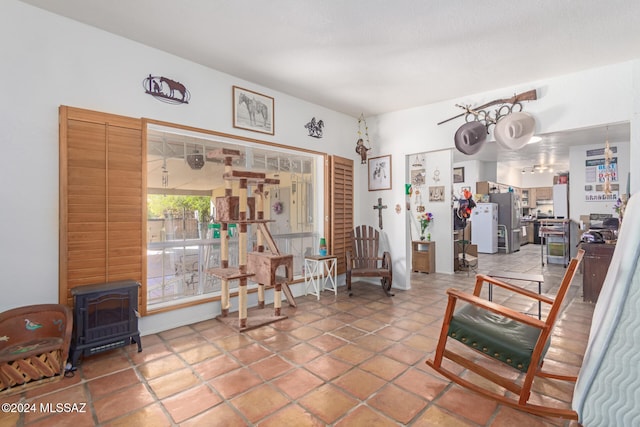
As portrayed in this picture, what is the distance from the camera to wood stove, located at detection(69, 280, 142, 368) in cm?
241

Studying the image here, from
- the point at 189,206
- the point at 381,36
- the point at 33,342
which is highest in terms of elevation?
the point at 381,36

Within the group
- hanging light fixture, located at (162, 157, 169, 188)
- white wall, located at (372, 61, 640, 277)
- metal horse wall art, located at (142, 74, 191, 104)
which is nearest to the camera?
metal horse wall art, located at (142, 74, 191, 104)

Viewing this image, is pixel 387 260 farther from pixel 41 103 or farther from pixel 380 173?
pixel 41 103

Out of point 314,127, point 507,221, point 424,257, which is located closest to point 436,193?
point 424,257

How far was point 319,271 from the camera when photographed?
454 cm

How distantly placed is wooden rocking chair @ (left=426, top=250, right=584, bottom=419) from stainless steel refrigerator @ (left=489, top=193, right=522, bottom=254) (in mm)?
7166

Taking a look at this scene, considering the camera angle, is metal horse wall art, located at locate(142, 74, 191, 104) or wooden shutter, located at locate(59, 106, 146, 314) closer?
wooden shutter, located at locate(59, 106, 146, 314)

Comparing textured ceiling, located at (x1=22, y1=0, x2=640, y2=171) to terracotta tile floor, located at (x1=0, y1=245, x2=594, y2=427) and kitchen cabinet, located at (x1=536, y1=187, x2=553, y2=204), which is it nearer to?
terracotta tile floor, located at (x1=0, y1=245, x2=594, y2=427)

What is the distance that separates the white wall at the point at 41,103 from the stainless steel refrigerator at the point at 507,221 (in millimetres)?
8786

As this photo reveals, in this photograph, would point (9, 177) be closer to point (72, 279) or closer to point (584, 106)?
point (72, 279)

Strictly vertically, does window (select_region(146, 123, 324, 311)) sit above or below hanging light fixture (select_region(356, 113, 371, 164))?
below

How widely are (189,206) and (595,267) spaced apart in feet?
16.7

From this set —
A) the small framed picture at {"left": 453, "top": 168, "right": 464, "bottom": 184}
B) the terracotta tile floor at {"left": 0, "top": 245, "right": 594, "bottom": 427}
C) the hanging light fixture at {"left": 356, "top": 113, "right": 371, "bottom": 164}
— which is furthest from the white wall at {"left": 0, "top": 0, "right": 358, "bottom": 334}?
the small framed picture at {"left": 453, "top": 168, "right": 464, "bottom": 184}

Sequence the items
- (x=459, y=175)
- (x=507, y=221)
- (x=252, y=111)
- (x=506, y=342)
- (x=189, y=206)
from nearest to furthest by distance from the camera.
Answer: (x=506, y=342)
(x=189, y=206)
(x=252, y=111)
(x=507, y=221)
(x=459, y=175)
